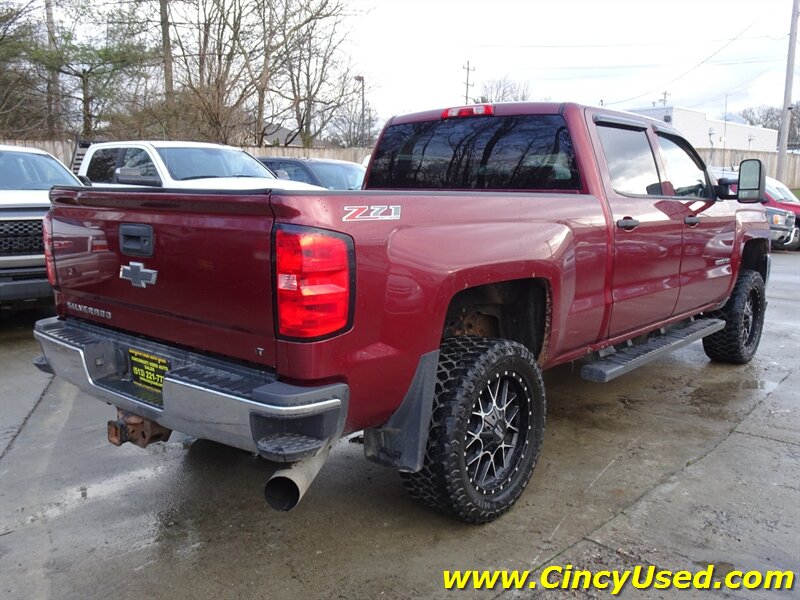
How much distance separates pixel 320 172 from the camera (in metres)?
11.6

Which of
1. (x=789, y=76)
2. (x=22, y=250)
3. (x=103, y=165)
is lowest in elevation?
(x=22, y=250)

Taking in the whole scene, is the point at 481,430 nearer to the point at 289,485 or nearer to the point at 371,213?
the point at 289,485

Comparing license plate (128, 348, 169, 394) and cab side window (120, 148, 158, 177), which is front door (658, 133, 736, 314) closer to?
license plate (128, 348, 169, 394)

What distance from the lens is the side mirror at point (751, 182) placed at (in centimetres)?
511

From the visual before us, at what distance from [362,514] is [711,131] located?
49.3 metres

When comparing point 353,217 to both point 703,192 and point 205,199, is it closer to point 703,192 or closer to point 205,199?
point 205,199

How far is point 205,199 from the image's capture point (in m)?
2.47

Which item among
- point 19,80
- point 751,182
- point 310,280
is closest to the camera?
point 310,280

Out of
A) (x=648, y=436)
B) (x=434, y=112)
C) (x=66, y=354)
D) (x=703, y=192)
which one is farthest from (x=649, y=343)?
(x=66, y=354)

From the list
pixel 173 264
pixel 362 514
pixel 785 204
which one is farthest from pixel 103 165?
pixel 785 204

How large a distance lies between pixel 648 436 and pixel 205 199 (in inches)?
128

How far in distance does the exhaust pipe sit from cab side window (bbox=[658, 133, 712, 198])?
3.49 meters

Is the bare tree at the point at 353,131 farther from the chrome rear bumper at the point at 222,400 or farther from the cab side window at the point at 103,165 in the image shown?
the chrome rear bumper at the point at 222,400

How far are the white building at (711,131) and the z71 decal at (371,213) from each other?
4181 cm
